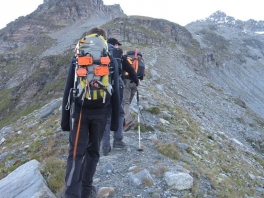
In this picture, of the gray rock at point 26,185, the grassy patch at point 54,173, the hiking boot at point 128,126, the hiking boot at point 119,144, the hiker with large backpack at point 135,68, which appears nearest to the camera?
the gray rock at point 26,185

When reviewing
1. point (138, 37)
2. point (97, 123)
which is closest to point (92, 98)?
point (97, 123)

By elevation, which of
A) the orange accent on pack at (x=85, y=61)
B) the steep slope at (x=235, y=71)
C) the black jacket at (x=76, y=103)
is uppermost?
the orange accent on pack at (x=85, y=61)

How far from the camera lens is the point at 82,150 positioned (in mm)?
5430

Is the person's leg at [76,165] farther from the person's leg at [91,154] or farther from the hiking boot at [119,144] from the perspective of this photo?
the hiking boot at [119,144]

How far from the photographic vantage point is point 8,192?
619 centimetres

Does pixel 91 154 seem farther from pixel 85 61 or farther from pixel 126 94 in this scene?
pixel 126 94

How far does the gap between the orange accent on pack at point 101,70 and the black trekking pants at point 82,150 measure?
0.79 m

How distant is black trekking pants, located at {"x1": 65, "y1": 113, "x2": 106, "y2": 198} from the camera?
17.5 ft

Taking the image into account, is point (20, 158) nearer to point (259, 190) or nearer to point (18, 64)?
point (259, 190)

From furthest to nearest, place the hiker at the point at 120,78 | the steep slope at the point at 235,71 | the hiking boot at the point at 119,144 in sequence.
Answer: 1. the steep slope at the point at 235,71
2. the hiking boot at the point at 119,144
3. the hiker at the point at 120,78

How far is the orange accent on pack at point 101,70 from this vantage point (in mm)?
5164

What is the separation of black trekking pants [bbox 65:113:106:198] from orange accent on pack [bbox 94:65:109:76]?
786mm

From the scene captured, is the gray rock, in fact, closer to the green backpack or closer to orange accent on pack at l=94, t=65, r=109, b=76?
the green backpack

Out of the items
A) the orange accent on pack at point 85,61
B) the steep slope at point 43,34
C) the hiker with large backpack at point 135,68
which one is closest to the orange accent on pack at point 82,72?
the orange accent on pack at point 85,61
